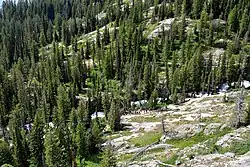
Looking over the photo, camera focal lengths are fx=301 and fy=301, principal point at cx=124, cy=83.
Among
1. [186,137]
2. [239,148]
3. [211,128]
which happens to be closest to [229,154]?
[239,148]

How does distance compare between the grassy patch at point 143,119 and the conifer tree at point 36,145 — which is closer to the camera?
the conifer tree at point 36,145

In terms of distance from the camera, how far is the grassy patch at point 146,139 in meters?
93.0

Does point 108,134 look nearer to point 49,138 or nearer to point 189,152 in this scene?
point 49,138

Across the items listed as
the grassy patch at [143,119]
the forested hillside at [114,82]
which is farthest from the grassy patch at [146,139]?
the grassy patch at [143,119]

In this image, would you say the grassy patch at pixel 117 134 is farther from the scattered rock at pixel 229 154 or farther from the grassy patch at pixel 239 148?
the scattered rock at pixel 229 154

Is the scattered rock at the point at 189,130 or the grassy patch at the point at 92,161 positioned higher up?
the scattered rock at the point at 189,130

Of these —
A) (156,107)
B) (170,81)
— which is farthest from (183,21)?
(156,107)

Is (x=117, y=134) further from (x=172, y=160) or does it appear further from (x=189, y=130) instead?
(x=172, y=160)

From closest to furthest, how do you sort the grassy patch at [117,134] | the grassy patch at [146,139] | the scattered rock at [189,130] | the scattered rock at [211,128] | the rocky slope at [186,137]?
the rocky slope at [186,137] < the scattered rock at [211,128] < the scattered rock at [189,130] < the grassy patch at [146,139] < the grassy patch at [117,134]

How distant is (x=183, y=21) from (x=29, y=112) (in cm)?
10833

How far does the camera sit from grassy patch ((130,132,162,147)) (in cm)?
9303

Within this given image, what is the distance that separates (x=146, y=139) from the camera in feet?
316

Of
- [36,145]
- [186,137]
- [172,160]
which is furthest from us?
[36,145]

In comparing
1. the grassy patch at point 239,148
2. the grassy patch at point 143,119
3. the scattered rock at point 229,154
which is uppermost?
the grassy patch at point 239,148
